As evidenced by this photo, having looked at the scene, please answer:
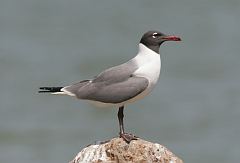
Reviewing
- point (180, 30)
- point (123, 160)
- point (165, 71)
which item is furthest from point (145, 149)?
point (180, 30)

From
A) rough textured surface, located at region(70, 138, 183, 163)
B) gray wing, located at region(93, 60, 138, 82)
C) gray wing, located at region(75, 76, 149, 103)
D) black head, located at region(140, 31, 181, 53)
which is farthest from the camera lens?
black head, located at region(140, 31, 181, 53)

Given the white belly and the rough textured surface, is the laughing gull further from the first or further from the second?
the rough textured surface

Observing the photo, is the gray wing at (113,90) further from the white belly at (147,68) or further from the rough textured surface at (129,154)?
the rough textured surface at (129,154)

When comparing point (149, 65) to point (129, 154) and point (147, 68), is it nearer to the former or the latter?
point (147, 68)

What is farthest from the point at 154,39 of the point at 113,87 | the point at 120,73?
the point at 113,87

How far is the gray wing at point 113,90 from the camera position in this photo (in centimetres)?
1042

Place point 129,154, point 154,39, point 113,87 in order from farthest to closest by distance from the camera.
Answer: point 154,39, point 113,87, point 129,154

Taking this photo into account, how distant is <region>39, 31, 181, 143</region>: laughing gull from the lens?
34.4 ft

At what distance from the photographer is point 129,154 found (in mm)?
9789

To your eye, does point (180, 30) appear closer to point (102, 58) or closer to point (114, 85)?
point (102, 58)

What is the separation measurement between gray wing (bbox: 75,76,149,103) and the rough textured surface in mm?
807

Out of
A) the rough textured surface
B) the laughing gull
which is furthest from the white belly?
the rough textured surface

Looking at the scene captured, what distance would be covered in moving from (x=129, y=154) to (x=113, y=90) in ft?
3.79

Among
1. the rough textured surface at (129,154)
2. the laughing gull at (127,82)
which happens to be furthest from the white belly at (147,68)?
the rough textured surface at (129,154)
